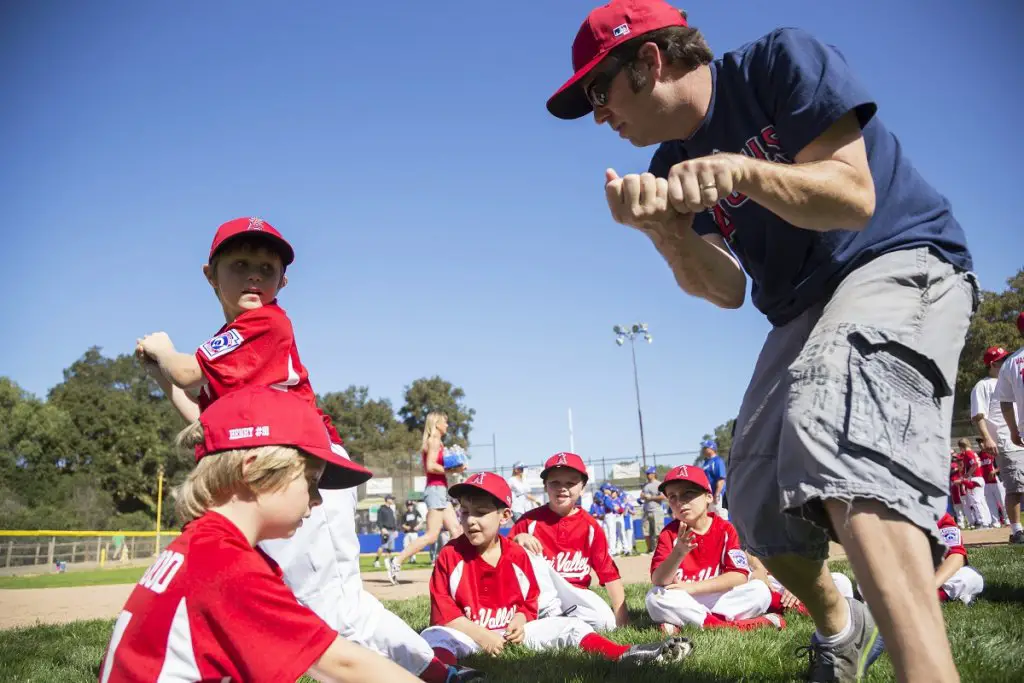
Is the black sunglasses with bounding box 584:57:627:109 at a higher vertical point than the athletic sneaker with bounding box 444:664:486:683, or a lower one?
higher

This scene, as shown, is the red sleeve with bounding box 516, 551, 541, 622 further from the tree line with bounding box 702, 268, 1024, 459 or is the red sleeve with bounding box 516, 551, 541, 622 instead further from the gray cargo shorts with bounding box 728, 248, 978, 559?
the tree line with bounding box 702, 268, 1024, 459

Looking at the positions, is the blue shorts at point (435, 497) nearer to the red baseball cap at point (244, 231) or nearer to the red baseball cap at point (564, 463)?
the red baseball cap at point (564, 463)

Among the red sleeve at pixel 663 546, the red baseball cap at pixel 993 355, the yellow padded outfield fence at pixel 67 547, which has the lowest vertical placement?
the yellow padded outfield fence at pixel 67 547

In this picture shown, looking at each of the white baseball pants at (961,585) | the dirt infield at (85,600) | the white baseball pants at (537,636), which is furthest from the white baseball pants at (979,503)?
the white baseball pants at (537,636)

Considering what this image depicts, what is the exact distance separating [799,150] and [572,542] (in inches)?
206

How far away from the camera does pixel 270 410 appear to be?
2.43m

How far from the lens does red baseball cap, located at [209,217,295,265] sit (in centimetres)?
333

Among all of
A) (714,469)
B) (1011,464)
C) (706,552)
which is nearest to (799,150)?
(706,552)

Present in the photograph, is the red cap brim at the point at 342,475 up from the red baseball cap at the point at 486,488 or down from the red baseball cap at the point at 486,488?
up

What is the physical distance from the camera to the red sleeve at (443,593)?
485 centimetres

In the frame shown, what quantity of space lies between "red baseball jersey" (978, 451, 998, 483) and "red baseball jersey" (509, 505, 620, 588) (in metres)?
15.0

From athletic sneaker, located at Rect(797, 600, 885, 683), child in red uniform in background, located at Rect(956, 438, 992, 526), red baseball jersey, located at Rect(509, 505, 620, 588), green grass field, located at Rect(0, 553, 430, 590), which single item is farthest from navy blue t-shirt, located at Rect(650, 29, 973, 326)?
child in red uniform in background, located at Rect(956, 438, 992, 526)

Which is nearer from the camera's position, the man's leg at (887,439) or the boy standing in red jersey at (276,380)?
the man's leg at (887,439)

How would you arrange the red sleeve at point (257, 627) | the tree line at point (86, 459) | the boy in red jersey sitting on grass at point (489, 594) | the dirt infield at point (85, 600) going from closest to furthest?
the red sleeve at point (257, 627), the boy in red jersey sitting on grass at point (489, 594), the dirt infield at point (85, 600), the tree line at point (86, 459)
